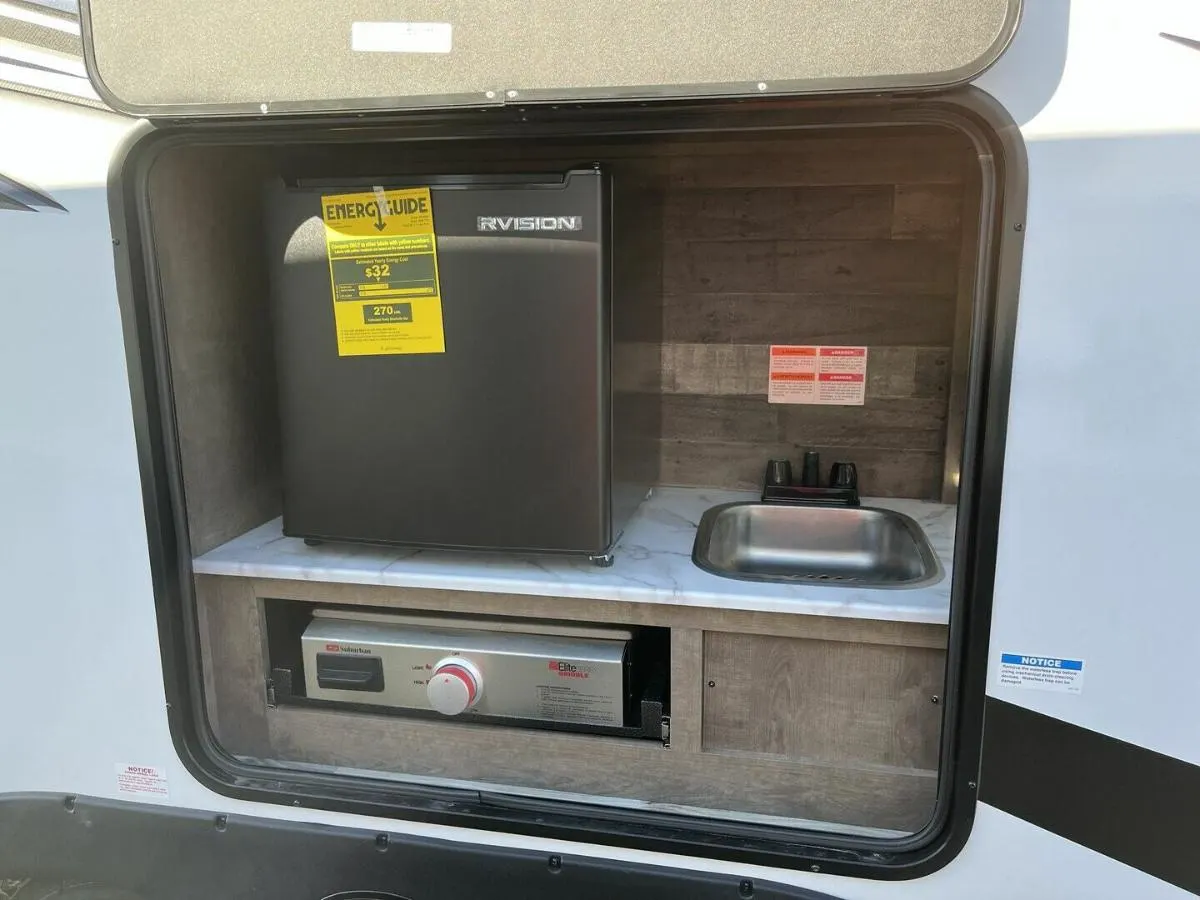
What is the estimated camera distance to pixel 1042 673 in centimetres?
98

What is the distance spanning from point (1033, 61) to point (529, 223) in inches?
25.3

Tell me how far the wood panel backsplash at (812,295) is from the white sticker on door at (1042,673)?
2.45 feet

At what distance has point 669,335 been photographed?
175 centimetres

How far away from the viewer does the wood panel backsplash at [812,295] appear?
1.58 meters

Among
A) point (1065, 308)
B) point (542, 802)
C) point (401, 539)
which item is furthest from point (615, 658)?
point (1065, 308)

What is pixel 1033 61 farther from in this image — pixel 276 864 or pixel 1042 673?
pixel 276 864

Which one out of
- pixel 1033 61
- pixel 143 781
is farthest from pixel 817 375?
pixel 143 781

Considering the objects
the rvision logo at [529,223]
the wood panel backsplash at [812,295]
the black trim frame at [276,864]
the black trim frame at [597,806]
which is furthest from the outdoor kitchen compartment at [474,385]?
the black trim frame at [276,864]

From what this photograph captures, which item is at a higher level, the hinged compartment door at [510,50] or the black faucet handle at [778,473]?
the hinged compartment door at [510,50]

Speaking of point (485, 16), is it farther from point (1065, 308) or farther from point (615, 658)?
point (615, 658)

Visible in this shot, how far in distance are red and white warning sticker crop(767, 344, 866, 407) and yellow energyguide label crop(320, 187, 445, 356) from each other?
0.79 m

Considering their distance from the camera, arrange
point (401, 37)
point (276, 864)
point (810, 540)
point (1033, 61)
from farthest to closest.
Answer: point (810, 540) → point (276, 864) → point (401, 37) → point (1033, 61)

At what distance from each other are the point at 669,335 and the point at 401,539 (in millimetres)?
772

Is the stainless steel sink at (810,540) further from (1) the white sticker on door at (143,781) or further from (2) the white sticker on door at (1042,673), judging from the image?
(1) the white sticker on door at (143,781)
